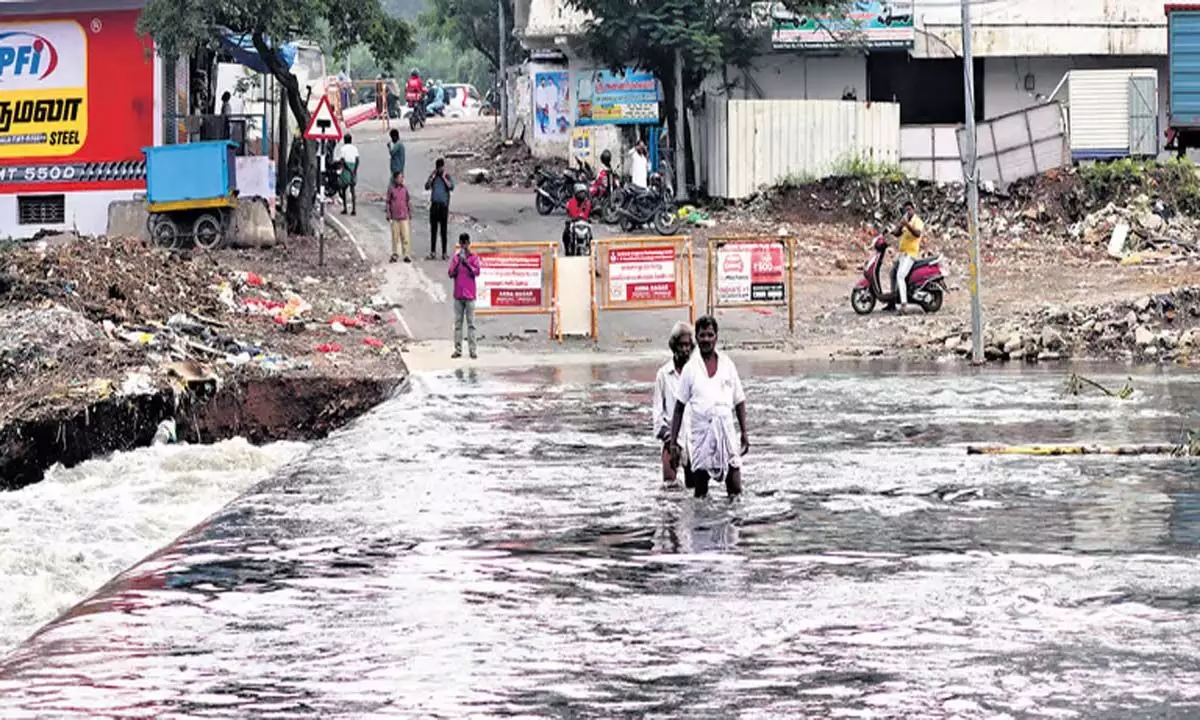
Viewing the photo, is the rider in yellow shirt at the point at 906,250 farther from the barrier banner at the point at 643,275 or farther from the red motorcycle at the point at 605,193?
the red motorcycle at the point at 605,193

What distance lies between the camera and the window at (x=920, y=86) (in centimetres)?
4438

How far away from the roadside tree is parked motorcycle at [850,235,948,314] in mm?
11528

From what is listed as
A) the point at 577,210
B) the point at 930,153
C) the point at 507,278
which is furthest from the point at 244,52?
the point at 930,153

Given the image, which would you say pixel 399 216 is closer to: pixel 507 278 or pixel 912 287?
pixel 507 278

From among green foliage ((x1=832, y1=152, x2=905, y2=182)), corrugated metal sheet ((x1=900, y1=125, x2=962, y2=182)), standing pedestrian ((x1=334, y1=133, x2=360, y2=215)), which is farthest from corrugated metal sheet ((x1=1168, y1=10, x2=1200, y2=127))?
standing pedestrian ((x1=334, y1=133, x2=360, y2=215))

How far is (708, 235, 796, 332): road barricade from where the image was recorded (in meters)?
27.9

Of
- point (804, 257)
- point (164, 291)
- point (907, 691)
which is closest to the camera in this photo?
point (907, 691)

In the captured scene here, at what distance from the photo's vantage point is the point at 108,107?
122 ft

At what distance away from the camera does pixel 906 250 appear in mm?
29328

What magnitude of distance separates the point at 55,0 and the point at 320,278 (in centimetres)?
950

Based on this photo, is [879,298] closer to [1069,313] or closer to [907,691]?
[1069,313]

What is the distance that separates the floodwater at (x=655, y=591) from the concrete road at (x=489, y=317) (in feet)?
29.5

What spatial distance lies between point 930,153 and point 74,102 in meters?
18.0

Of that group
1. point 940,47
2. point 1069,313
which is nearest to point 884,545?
point 1069,313
